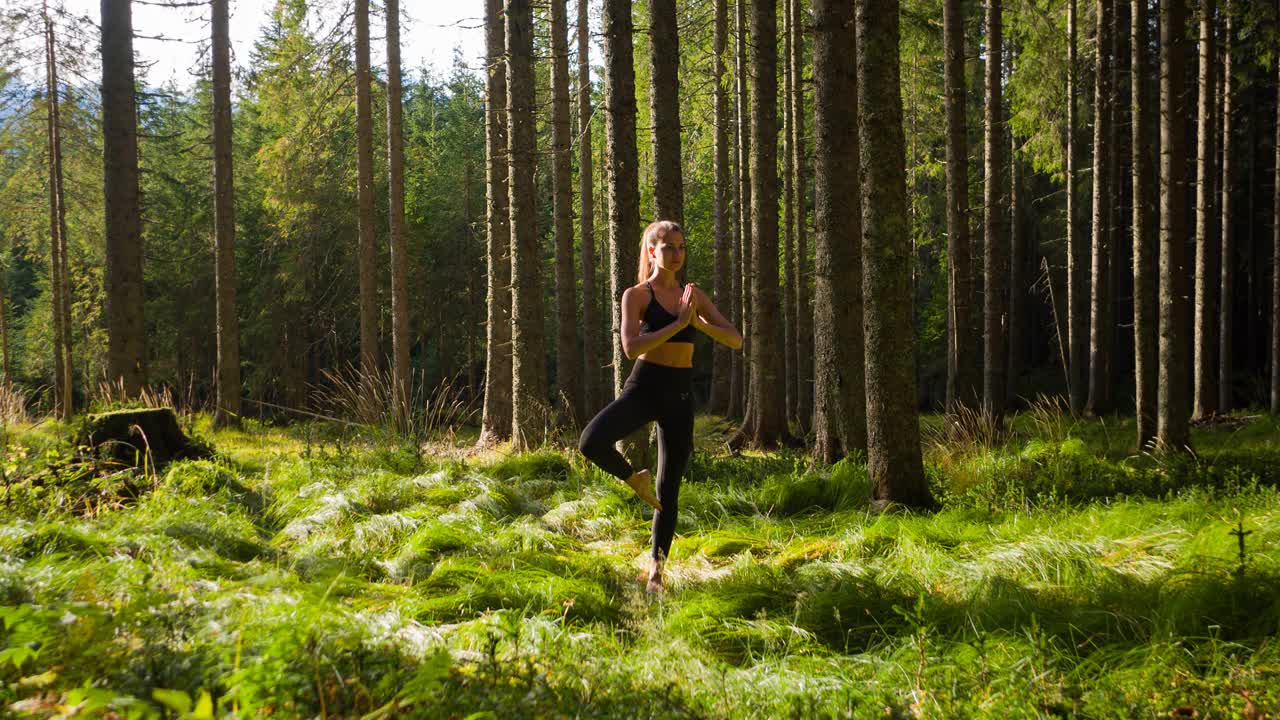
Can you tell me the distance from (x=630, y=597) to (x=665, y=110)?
5419 mm

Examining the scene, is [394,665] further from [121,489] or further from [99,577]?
[121,489]

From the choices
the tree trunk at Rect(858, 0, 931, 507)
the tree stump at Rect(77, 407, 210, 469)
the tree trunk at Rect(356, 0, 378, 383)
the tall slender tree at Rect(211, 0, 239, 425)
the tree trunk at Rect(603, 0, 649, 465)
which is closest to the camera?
the tree trunk at Rect(858, 0, 931, 507)

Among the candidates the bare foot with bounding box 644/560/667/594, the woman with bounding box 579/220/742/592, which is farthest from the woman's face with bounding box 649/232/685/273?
the bare foot with bounding box 644/560/667/594

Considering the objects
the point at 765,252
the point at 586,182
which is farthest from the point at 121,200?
the point at 586,182

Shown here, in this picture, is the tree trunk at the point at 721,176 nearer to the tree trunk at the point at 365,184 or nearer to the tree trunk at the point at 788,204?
the tree trunk at the point at 788,204

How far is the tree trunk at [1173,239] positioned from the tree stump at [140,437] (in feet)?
33.0

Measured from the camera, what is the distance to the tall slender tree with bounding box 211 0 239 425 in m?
14.8

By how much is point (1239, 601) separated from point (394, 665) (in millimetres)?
3487

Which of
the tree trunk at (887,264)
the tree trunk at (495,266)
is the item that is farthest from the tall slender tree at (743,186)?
the tree trunk at (887,264)

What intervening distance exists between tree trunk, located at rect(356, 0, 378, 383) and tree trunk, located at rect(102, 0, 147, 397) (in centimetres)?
381

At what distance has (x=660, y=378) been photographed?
500 centimetres

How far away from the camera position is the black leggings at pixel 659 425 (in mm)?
4891

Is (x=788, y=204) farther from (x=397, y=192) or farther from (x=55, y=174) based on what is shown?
(x=55, y=174)

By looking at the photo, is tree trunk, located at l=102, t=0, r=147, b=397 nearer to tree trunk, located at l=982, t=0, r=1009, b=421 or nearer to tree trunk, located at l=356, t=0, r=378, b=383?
tree trunk, located at l=356, t=0, r=378, b=383
